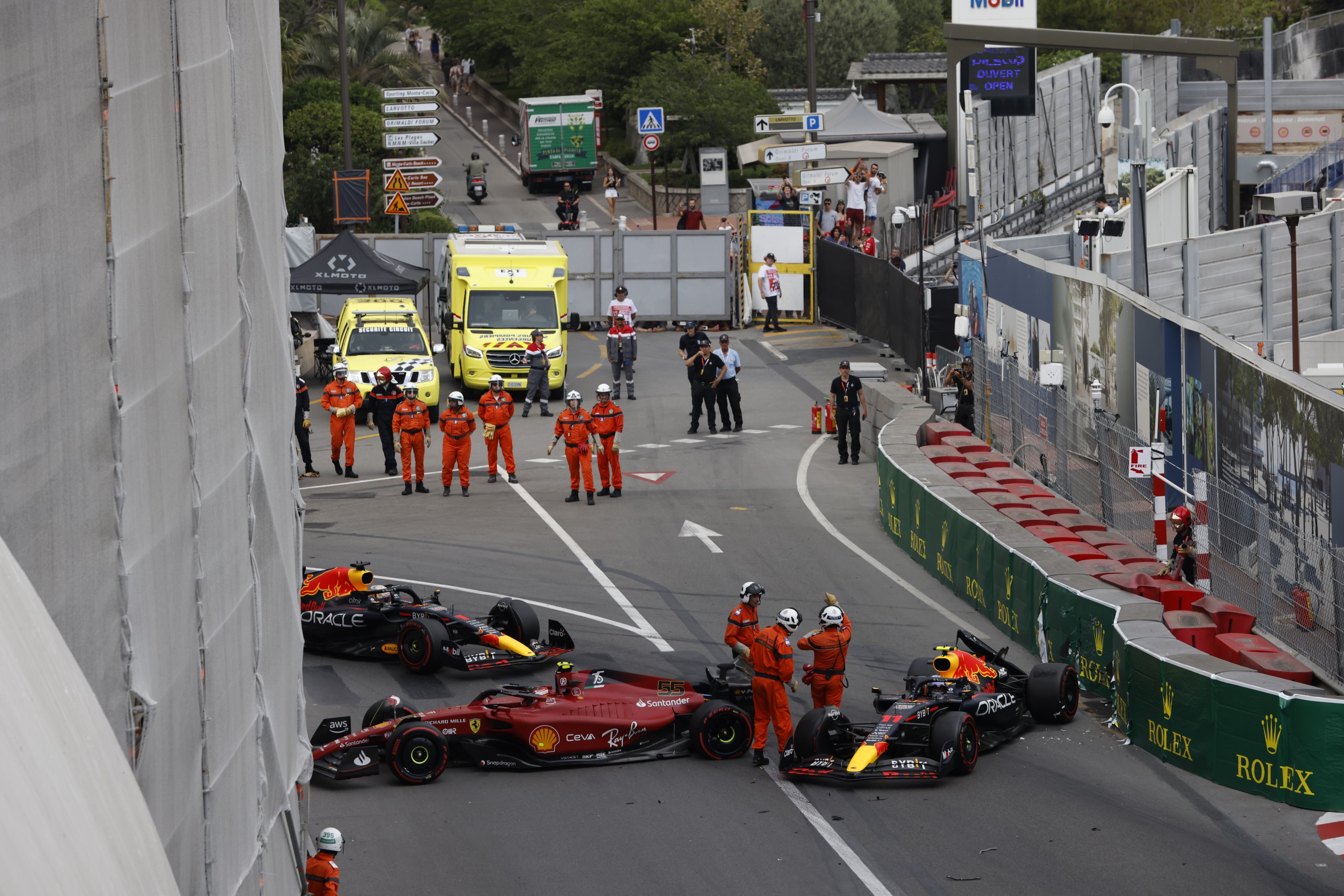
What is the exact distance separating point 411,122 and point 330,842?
31.8 meters

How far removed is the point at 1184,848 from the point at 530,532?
1196 centimetres

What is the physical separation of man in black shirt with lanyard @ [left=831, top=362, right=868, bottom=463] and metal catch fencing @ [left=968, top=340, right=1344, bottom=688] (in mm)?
2855

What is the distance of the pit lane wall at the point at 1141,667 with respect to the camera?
1225 cm

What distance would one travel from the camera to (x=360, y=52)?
201ft

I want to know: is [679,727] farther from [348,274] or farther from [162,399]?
[348,274]

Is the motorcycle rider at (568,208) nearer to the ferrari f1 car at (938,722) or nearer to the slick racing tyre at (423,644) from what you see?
the slick racing tyre at (423,644)

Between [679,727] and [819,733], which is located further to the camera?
[679,727]

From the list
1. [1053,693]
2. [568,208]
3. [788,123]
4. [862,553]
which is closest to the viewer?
[1053,693]

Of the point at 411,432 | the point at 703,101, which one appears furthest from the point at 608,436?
the point at 703,101

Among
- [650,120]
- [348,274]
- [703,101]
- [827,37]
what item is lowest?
[348,274]

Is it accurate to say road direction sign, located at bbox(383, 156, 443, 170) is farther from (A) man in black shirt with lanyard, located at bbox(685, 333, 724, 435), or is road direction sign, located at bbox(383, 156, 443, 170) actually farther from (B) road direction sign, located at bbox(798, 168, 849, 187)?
(A) man in black shirt with lanyard, located at bbox(685, 333, 724, 435)

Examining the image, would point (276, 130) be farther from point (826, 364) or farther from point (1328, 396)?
point (826, 364)

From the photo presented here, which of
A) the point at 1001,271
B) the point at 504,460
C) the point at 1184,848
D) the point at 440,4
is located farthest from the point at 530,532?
the point at 440,4

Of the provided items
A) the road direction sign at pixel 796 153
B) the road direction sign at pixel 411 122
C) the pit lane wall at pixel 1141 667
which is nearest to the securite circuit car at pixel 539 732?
the pit lane wall at pixel 1141 667
